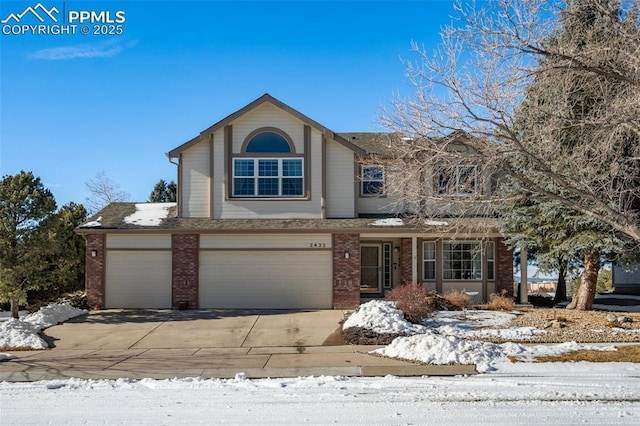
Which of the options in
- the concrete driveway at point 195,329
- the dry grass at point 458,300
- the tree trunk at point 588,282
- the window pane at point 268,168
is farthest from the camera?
the window pane at point 268,168

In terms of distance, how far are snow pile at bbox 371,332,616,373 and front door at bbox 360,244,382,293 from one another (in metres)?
9.59

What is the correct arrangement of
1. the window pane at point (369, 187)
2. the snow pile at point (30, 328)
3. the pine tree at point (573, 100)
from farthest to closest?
the window pane at point (369, 187) → the snow pile at point (30, 328) → the pine tree at point (573, 100)

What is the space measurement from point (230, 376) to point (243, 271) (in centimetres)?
973

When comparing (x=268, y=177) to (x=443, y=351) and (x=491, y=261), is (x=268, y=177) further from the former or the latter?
(x=443, y=351)

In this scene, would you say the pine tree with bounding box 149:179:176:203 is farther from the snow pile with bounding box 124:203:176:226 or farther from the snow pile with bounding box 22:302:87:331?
the snow pile with bounding box 22:302:87:331

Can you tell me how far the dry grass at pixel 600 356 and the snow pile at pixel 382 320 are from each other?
3.39m

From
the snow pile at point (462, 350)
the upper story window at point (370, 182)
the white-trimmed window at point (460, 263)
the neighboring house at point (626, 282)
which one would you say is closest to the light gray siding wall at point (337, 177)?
the upper story window at point (370, 182)

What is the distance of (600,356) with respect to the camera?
11.6 metres

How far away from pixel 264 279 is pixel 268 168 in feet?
13.5

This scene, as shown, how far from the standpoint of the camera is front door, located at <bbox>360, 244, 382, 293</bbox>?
22.1 m

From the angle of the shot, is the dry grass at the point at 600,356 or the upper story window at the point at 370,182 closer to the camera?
the dry grass at the point at 600,356

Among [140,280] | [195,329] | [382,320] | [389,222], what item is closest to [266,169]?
[389,222]

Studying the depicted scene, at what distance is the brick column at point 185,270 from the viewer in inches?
785

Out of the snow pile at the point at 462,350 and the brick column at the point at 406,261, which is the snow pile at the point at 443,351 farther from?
the brick column at the point at 406,261
